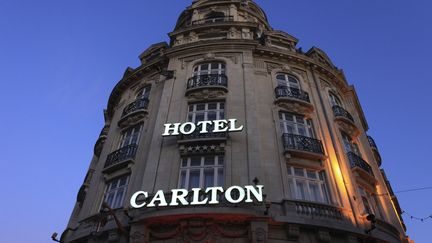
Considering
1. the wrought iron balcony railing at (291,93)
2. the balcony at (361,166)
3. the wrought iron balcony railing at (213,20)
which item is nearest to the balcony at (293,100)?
the wrought iron balcony railing at (291,93)

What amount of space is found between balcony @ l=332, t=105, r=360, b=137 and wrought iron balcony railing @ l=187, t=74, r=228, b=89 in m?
6.77

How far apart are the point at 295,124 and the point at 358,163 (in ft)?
12.5

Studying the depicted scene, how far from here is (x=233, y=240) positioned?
12.7 m

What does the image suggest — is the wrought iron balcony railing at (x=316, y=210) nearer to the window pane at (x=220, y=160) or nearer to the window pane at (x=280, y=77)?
the window pane at (x=220, y=160)

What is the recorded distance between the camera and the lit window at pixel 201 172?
15.1m

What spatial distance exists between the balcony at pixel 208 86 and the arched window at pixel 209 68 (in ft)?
3.79

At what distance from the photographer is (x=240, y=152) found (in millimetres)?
15812

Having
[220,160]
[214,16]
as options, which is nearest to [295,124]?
[220,160]

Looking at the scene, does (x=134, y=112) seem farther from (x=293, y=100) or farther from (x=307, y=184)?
(x=307, y=184)

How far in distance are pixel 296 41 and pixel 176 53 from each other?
30.4 ft

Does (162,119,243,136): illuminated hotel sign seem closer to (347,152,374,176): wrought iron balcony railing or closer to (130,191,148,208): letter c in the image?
(130,191,148,208): letter c

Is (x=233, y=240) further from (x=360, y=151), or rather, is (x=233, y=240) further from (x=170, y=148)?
(x=360, y=151)

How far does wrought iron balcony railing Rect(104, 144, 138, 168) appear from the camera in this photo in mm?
17719

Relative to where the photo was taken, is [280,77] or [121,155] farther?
[280,77]
